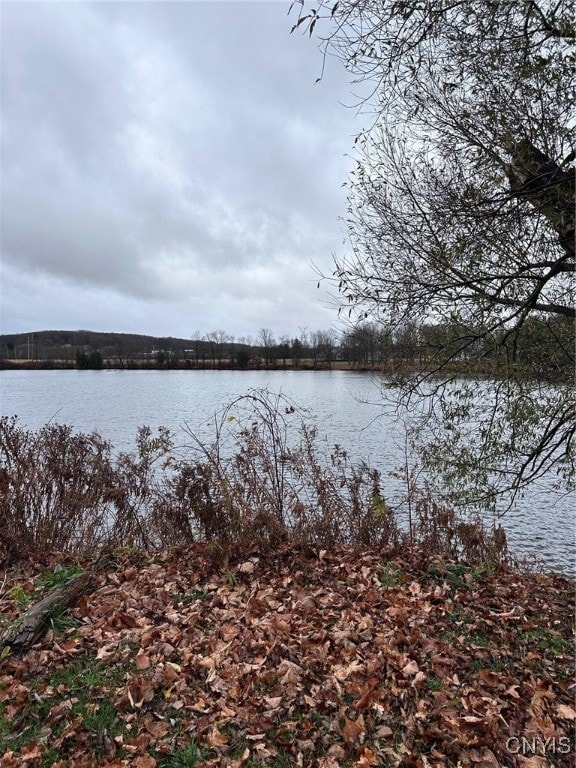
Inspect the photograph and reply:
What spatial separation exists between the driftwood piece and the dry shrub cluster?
Answer: 1653mm

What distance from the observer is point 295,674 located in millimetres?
3541

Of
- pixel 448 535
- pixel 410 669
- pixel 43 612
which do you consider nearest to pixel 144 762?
pixel 410 669

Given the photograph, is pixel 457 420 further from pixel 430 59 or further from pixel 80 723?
pixel 80 723

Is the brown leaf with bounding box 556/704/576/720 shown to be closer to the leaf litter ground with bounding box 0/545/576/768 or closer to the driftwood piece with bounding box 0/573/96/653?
the leaf litter ground with bounding box 0/545/576/768

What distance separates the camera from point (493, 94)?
5.00 meters

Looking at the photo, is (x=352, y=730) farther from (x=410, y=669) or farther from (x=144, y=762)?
(x=144, y=762)

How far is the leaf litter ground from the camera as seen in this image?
2.89 meters

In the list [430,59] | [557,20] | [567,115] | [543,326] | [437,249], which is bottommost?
[543,326]

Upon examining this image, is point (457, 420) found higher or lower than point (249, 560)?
higher

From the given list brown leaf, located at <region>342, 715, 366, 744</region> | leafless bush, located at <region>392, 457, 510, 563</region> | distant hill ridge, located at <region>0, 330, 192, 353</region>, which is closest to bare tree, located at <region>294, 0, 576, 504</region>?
leafless bush, located at <region>392, 457, 510, 563</region>

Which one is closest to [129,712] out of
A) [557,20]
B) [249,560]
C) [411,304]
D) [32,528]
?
[249,560]

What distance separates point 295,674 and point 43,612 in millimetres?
2370

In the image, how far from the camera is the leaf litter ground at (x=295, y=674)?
289 cm

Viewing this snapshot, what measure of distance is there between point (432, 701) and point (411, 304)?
14.7ft
